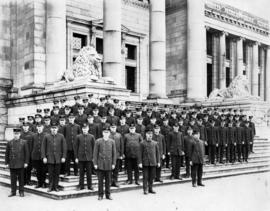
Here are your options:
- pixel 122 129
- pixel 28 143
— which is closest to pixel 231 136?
pixel 122 129

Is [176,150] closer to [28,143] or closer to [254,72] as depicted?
[28,143]

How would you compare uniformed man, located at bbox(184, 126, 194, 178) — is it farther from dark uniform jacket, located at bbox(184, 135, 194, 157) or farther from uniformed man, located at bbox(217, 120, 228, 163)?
uniformed man, located at bbox(217, 120, 228, 163)

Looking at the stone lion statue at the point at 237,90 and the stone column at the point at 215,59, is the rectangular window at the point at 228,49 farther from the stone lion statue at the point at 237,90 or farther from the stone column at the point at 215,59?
the stone lion statue at the point at 237,90

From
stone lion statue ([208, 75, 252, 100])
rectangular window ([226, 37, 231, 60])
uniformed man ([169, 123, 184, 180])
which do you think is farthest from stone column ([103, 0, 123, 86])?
rectangular window ([226, 37, 231, 60])

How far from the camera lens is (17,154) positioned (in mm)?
12055

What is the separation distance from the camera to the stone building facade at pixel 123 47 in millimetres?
23250

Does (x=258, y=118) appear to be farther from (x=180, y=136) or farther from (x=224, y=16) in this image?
(x=224, y=16)

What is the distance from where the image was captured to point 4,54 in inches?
977

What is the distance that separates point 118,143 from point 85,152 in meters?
1.23

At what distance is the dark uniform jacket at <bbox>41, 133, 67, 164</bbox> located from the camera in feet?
39.3

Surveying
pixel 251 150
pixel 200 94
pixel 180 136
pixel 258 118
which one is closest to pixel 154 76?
pixel 200 94

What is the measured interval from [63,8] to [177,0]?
12.3 meters

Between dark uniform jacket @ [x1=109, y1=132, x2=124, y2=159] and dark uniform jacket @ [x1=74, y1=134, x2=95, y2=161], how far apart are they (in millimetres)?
806

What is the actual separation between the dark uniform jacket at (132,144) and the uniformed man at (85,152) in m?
1.37
